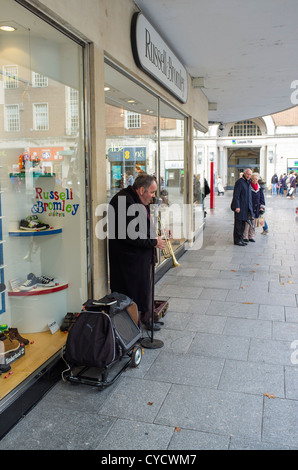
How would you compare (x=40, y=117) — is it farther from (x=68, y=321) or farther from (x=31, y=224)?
(x=68, y=321)

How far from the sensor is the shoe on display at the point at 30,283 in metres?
4.35

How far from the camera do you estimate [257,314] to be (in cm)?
524

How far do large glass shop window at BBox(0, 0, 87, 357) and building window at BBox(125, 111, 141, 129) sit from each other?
5.46ft

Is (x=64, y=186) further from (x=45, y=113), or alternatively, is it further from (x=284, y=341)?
(x=284, y=341)

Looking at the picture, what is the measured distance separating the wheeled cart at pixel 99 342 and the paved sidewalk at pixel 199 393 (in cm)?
11

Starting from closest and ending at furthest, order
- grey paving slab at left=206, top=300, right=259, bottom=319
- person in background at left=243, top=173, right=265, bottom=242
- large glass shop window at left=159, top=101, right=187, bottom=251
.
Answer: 1. grey paving slab at left=206, top=300, right=259, bottom=319
2. large glass shop window at left=159, top=101, right=187, bottom=251
3. person in background at left=243, top=173, right=265, bottom=242

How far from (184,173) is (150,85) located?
12.9ft

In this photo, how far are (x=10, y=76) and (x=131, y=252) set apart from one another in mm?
2105

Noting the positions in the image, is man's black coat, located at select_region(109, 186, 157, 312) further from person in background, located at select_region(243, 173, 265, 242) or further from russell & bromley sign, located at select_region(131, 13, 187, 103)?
person in background, located at select_region(243, 173, 265, 242)

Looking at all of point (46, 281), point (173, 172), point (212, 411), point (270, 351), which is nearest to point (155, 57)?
point (173, 172)

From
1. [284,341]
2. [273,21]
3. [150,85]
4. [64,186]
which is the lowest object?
[284,341]

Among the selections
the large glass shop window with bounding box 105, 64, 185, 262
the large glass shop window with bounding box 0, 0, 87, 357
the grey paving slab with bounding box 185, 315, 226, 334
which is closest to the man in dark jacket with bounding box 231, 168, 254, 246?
the large glass shop window with bounding box 105, 64, 185, 262

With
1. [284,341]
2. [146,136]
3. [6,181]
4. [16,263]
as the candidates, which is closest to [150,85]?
[146,136]

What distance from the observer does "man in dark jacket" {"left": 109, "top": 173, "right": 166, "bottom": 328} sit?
4.11 m
